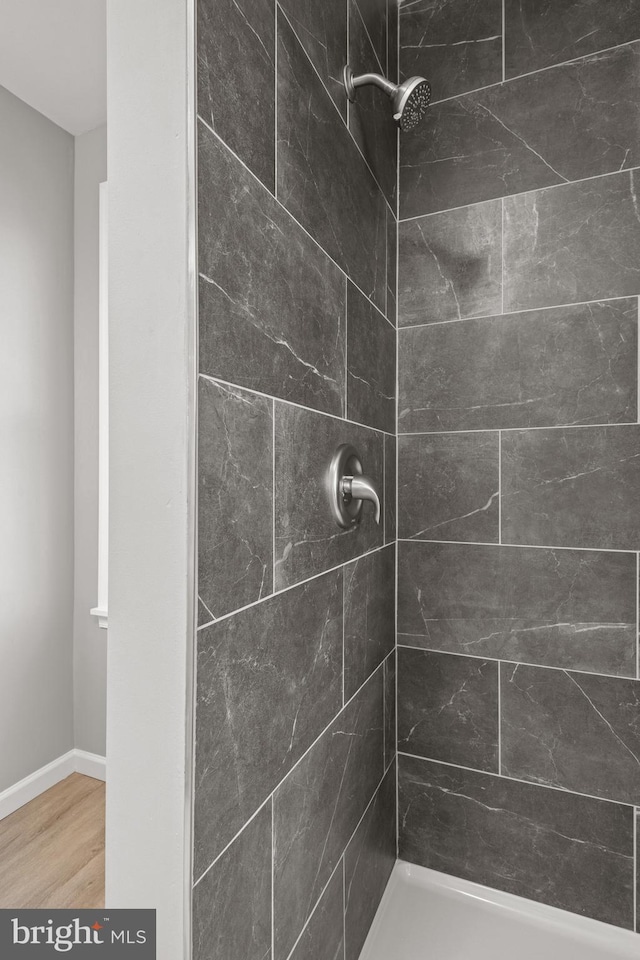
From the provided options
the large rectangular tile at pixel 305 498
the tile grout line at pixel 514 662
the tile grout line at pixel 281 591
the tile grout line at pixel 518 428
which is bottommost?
the tile grout line at pixel 514 662

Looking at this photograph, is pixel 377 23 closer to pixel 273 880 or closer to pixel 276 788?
pixel 276 788

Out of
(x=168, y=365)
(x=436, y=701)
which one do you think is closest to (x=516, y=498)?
(x=436, y=701)

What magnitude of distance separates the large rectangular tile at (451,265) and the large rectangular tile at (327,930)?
1.31 m

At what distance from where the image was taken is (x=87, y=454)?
87.7 inches

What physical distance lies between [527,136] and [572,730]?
147 centimetres

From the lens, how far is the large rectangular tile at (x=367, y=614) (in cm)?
114

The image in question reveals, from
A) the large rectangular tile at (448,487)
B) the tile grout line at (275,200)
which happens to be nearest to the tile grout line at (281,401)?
the tile grout line at (275,200)

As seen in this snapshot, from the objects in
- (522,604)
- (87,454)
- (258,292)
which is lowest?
(522,604)

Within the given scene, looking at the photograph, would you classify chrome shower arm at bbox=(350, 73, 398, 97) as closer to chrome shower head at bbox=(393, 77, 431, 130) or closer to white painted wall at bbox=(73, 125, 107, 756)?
chrome shower head at bbox=(393, 77, 431, 130)

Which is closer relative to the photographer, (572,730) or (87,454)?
(572,730)

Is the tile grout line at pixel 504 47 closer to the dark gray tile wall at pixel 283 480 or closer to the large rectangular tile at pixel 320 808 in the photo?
the dark gray tile wall at pixel 283 480

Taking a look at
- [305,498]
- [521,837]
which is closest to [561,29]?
[305,498]

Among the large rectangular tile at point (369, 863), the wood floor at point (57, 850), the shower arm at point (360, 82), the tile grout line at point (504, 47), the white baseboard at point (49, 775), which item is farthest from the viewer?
the white baseboard at point (49, 775)

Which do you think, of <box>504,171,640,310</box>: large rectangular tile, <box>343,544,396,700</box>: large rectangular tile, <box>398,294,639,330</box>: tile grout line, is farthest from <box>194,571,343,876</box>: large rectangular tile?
<box>504,171,640,310</box>: large rectangular tile
